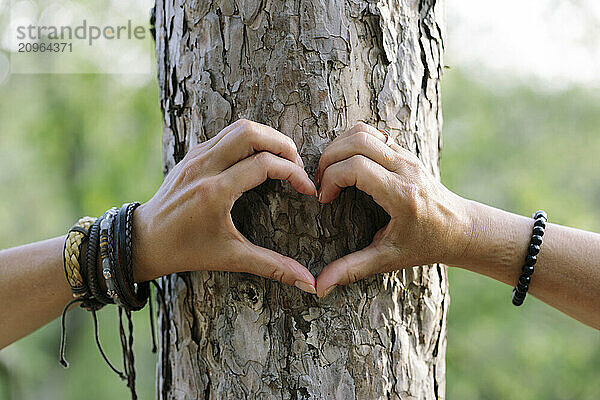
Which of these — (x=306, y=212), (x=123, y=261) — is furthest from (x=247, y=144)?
(x=123, y=261)

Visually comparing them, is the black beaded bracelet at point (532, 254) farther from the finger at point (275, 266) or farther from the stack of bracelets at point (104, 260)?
the stack of bracelets at point (104, 260)

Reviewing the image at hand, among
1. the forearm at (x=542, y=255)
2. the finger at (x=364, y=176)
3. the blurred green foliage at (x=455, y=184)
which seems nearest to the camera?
the finger at (x=364, y=176)

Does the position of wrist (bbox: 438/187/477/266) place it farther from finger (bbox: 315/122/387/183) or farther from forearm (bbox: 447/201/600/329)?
finger (bbox: 315/122/387/183)

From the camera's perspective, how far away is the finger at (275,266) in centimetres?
94

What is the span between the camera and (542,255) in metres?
1.01

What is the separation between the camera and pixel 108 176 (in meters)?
6.38

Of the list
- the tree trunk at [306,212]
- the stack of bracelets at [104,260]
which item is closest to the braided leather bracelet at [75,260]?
the stack of bracelets at [104,260]

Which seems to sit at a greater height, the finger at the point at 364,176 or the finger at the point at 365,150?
the finger at the point at 365,150

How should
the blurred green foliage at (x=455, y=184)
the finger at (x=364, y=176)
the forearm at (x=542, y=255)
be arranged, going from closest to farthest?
the finger at (x=364, y=176)
the forearm at (x=542, y=255)
the blurred green foliage at (x=455, y=184)

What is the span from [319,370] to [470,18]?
5414 mm

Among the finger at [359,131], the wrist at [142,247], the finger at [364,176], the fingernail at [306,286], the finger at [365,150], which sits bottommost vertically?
the fingernail at [306,286]

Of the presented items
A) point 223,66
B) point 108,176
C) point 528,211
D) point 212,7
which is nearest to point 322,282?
point 223,66

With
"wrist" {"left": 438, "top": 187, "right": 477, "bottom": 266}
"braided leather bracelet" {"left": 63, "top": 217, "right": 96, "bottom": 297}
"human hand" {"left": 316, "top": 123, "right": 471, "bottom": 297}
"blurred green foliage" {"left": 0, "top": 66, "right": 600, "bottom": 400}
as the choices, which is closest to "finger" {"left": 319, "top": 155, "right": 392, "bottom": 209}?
"human hand" {"left": 316, "top": 123, "right": 471, "bottom": 297}

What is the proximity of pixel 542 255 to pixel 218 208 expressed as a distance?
597mm
